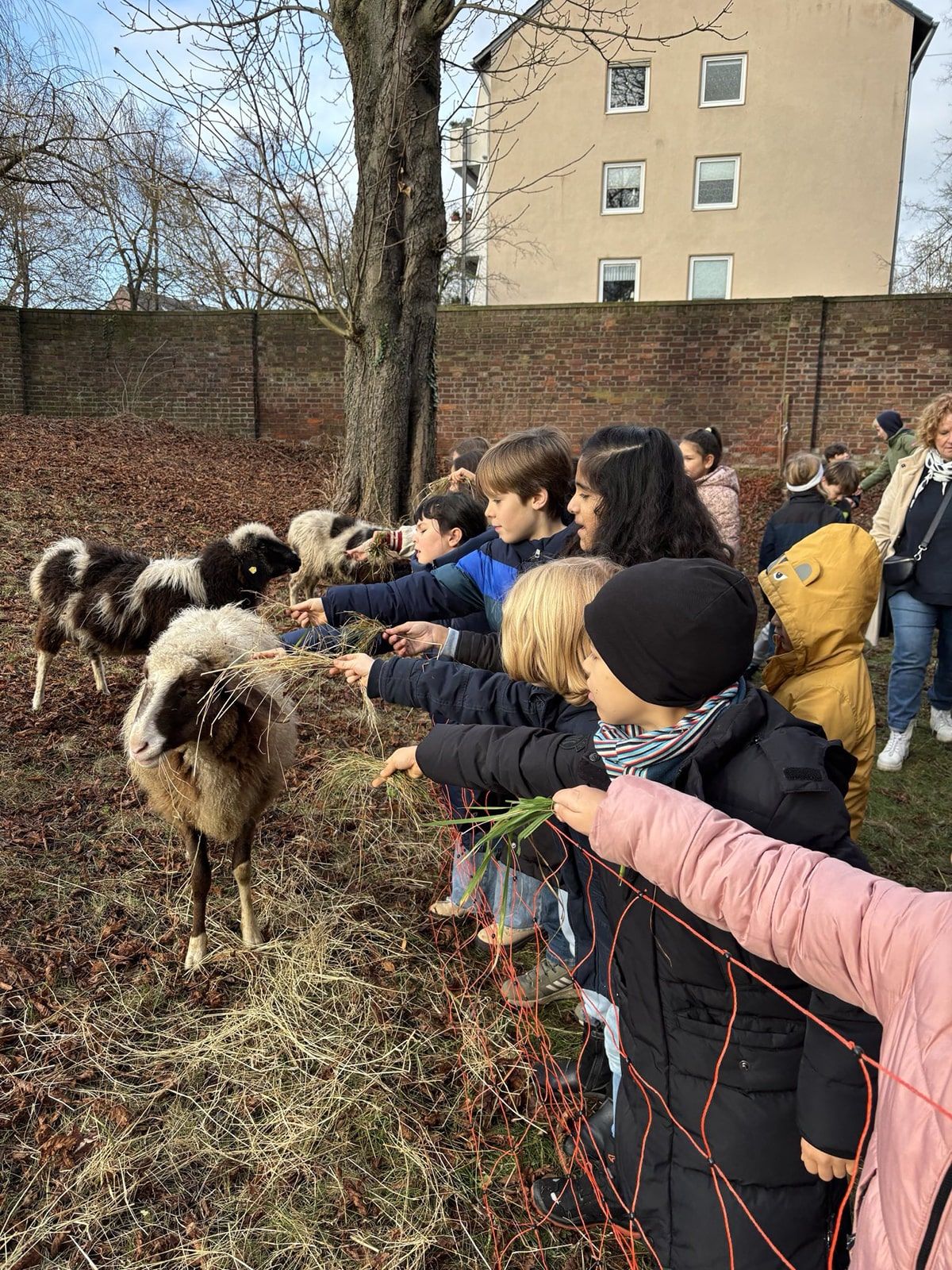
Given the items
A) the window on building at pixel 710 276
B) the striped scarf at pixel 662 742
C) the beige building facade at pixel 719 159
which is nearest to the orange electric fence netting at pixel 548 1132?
the striped scarf at pixel 662 742

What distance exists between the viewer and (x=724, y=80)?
22.4 m

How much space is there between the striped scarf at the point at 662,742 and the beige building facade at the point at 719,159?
70.2 ft

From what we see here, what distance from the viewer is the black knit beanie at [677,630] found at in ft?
5.58

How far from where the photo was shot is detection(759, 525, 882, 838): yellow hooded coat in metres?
2.78

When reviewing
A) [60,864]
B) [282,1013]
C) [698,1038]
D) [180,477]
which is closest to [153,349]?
[180,477]

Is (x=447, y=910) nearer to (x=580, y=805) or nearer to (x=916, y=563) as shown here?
(x=580, y=805)

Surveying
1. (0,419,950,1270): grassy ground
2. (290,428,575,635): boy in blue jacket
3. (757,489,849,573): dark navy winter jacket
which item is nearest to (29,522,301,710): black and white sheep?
(0,419,950,1270): grassy ground

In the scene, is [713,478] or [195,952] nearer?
[195,952]

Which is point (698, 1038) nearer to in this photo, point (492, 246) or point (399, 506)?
point (399, 506)

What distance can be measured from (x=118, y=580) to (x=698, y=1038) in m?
4.91

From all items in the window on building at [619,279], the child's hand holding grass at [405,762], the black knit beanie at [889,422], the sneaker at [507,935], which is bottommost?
the sneaker at [507,935]

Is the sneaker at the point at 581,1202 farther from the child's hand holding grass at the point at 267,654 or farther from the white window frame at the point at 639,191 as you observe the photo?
the white window frame at the point at 639,191

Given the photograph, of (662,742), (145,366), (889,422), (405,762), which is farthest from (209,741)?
(145,366)

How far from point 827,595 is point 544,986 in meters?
1.79
